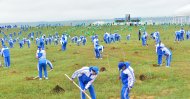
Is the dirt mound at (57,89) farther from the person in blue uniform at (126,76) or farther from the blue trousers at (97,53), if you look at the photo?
the blue trousers at (97,53)

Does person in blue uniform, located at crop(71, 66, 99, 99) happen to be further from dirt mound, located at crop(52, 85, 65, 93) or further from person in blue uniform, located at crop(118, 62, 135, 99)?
dirt mound, located at crop(52, 85, 65, 93)

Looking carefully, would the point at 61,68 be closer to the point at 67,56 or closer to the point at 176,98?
the point at 67,56

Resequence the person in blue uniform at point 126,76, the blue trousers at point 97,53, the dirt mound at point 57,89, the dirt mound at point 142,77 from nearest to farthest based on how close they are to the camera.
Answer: the person in blue uniform at point 126,76, the dirt mound at point 57,89, the dirt mound at point 142,77, the blue trousers at point 97,53

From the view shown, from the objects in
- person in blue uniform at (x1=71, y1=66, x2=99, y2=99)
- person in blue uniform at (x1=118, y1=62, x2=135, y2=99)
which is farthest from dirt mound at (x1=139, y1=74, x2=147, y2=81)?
person in blue uniform at (x1=71, y1=66, x2=99, y2=99)

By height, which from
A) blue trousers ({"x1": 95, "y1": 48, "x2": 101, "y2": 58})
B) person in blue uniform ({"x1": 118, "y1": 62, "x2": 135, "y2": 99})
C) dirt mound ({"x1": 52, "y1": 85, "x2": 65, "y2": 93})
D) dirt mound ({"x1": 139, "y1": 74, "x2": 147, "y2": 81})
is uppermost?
person in blue uniform ({"x1": 118, "y1": 62, "x2": 135, "y2": 99})

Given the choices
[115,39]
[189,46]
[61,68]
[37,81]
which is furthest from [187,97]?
[115,39]

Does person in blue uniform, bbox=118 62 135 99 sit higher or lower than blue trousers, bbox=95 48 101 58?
higher

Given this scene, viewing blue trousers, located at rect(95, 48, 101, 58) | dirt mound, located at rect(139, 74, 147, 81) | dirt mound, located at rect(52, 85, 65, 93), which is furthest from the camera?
blue trousers, located at rect(95, 48, 101, 58)

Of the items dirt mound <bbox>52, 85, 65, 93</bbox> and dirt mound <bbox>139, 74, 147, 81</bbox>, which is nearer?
dirt mound <bbox>52, 85, 65, 93</bbox>

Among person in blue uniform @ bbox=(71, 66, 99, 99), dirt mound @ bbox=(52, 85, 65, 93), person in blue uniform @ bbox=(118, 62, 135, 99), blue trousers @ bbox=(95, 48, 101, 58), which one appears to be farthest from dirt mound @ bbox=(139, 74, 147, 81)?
blue trousers @ bbox=(95, 48, 101, 58)

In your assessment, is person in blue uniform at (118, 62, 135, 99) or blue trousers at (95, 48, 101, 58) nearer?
person in blue uniform at (118, 62, 135, 99)

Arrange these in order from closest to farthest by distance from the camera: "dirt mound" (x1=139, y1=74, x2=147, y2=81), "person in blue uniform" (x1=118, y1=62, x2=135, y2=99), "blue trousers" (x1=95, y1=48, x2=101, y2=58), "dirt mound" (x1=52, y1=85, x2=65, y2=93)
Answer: "person in blue uniform" (x1=118, y1=62, x2=135, y2=99)
"dirt mound" (x1=52, y1=85, x2=65, y2=93)
"dirt mound" (x1=139, y1=74, x2=147, y2=81)
"blue trousers" (x1=95, y1=48, x2=101, y2=58)

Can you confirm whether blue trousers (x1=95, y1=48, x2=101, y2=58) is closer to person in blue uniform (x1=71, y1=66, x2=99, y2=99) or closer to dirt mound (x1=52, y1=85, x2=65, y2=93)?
dirt mound (x1=52, y1=85, x2=65, y2=93)

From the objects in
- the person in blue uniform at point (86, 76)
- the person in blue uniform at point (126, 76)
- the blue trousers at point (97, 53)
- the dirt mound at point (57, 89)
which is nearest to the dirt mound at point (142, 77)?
the dirt mound at point (57, 89)
